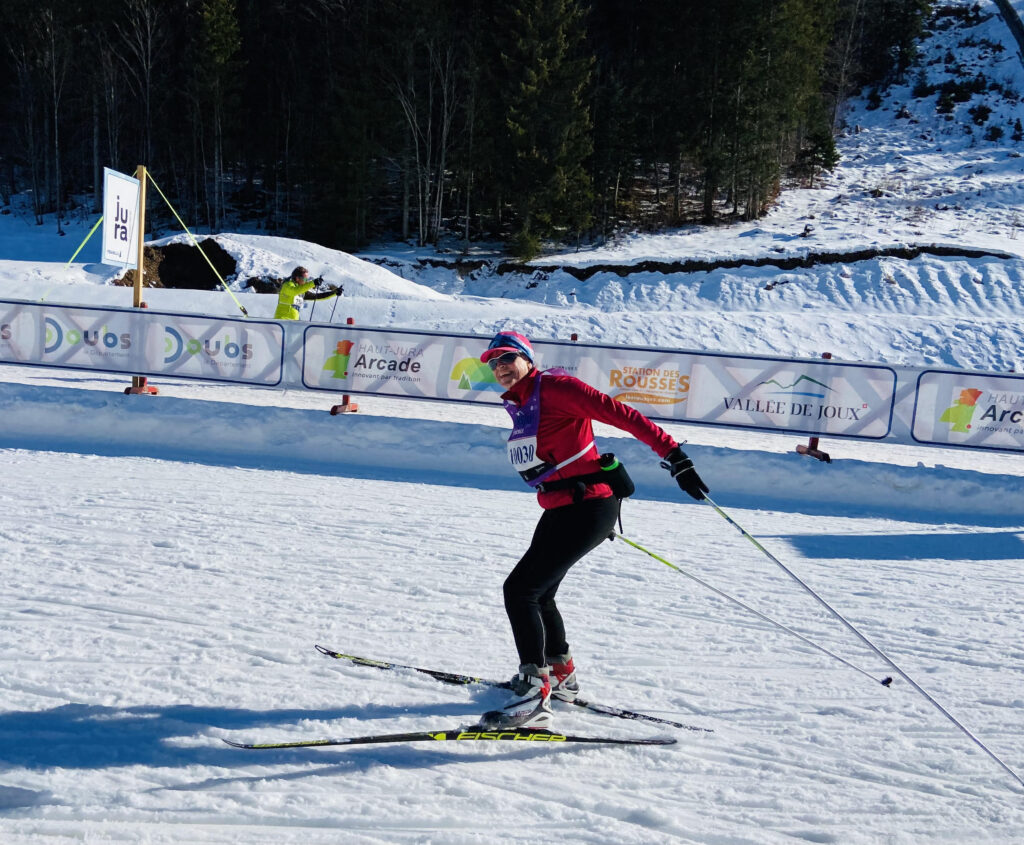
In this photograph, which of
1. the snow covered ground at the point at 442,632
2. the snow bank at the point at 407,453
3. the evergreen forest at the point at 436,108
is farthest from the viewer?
the evergreen forest at the point at 436,108

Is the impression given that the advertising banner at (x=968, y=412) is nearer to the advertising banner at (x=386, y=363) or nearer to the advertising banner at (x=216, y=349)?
the advertising banner at (x=386, y=363)

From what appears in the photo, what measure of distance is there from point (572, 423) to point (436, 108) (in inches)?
1370

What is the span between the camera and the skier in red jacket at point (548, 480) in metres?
3.30

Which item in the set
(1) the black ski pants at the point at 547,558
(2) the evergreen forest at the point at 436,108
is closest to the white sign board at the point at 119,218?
(1) the black ski pants at the point at 547,558

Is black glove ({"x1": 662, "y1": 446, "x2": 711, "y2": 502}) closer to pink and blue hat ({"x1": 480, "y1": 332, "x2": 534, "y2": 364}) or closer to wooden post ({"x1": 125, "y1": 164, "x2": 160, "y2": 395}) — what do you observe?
pink and blue hat ({"x1": 480, "y1": 332, "x2": 534, "y2": 364})

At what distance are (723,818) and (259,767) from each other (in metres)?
1.74

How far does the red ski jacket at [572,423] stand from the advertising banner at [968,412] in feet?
20.5

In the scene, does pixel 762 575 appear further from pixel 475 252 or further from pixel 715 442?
pixel 475 252

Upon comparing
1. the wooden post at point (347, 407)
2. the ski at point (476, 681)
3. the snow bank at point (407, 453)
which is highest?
the wooden post at point (347, 407)

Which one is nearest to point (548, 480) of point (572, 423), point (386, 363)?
point (572, 423)

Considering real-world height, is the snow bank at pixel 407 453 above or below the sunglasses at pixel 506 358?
below

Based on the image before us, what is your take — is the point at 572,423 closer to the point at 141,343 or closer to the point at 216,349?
the point at 216,349

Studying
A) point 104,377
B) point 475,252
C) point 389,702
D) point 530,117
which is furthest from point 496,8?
point 389,702

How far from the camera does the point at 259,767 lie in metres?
3.07
